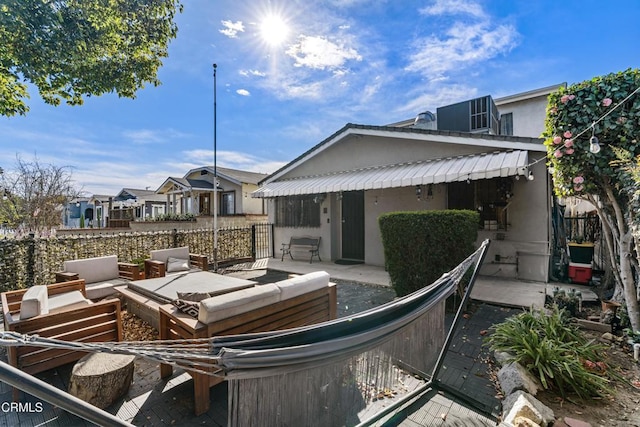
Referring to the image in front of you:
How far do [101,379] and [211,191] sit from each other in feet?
75.4

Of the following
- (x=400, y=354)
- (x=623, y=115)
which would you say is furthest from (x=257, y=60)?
(x=400, y=354)

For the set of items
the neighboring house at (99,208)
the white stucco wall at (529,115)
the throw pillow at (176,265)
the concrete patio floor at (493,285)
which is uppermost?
the white stucco wall at (529,115)

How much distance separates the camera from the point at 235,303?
3402 millimetres

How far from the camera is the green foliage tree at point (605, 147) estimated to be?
Result: 4.19m

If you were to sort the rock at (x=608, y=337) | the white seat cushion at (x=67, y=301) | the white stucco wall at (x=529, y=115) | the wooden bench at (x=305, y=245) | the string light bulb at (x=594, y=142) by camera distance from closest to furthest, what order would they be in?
the string light bulb at (x=594, y=142) < the rock at (x=608, y=337) < the white seat cushion at (x=67, y=301) < the wooden bench at (x=305, y=245) < the white stucco wall at (x=529, y=115)

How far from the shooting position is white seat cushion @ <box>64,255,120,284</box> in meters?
6.71

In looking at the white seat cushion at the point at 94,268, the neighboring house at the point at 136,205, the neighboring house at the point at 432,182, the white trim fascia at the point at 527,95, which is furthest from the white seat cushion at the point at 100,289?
the neighboring house at the point at 136,205

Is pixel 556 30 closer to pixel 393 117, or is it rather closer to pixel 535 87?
pixel 535 87

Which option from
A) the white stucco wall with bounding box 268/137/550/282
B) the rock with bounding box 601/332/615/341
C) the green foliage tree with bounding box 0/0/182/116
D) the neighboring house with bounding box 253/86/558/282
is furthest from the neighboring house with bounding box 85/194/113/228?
the rock with bounding box 601/332/615/341

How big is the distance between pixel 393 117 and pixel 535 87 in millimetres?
7662

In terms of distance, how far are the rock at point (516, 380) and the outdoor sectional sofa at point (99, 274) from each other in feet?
24.2

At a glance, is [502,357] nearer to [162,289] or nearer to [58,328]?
[162,289]

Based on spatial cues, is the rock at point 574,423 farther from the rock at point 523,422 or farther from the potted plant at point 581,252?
the potted plant at point 581,252

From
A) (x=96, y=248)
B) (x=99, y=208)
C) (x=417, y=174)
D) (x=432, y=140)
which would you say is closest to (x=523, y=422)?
(x=417, y=174)
